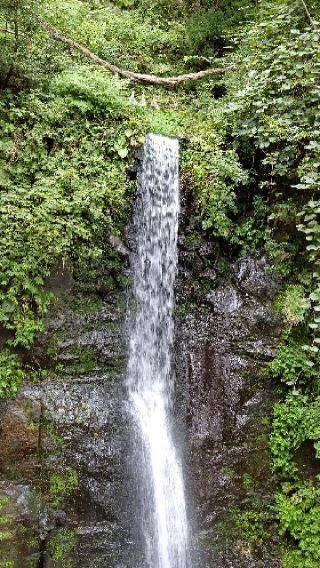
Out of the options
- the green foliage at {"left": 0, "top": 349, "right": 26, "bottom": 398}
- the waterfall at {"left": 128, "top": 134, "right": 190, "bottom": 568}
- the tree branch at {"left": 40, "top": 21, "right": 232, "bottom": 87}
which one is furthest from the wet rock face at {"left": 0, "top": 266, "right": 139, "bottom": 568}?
the tree branch at {"left": 40, "top": 21, "right": 232, "bottom": 87}

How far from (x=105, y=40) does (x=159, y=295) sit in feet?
16.6

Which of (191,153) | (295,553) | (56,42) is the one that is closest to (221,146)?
(191,153)

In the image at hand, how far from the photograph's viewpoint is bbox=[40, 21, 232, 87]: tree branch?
7719mm

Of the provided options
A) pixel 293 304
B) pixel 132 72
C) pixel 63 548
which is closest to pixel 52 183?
pixel 293 304

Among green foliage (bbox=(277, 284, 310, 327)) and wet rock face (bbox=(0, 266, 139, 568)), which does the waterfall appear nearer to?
wet rock face (bbox=(0, 266, 139, 568))

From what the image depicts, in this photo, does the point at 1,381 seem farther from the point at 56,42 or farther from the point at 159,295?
the point at 56,42

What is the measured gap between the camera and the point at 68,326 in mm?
5641

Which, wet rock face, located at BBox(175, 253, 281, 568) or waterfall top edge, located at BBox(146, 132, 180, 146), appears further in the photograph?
waterfall top edge, located at BBox(146, 132, 180, 146)

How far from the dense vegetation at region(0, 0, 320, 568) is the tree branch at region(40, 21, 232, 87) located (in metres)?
0.56

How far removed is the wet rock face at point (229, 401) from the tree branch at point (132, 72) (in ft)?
12.7

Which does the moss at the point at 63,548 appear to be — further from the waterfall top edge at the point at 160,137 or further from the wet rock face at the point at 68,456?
the waterfall top edge at the point at 160,137

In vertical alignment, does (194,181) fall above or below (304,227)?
above

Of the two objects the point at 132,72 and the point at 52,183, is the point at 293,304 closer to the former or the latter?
the point at 52,183

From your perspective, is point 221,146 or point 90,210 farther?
point 221,146
